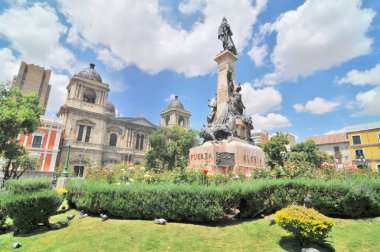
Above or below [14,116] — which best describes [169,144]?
above

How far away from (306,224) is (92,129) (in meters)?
42.1

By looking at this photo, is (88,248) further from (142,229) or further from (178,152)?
(178,152)

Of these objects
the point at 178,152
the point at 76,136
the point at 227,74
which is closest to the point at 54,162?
the point at 76,136

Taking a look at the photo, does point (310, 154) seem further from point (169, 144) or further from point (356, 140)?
point (169, 144)

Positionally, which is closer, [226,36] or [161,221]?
[161,221]

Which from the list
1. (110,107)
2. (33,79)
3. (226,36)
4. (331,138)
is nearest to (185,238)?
(226,36)

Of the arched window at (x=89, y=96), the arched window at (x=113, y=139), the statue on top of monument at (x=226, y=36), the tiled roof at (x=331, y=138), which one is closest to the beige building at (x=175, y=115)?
the arched window at (x=113, y=139)

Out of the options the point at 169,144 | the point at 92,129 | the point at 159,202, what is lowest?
the point at 159,202

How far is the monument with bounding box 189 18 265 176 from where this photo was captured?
9.20 m

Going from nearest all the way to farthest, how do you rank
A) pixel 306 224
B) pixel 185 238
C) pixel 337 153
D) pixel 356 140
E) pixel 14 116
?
pixel 306 224 < pixel 185 238 < pixel 14 116 < pixel 356 140 < pixel 337 153

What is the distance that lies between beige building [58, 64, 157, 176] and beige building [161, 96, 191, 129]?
37.2 ft

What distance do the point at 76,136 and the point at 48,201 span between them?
35.4m

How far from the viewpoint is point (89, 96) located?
4272cm

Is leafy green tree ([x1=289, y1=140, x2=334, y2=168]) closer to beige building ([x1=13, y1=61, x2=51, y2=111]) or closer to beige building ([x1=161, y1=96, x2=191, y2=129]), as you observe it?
beige building ([x1=161, y1=96, x2=191, y2=129])
